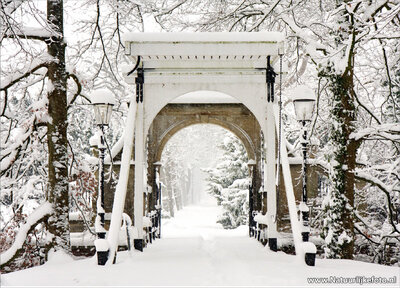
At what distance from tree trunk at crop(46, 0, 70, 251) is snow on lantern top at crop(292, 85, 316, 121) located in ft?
14.0

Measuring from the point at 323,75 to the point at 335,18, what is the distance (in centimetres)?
108

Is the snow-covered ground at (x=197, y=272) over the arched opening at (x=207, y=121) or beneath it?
beneath

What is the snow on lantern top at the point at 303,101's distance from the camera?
20.8 feet

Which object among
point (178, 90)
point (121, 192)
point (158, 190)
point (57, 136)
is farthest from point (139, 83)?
point (158, 190)

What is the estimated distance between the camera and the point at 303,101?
6.39 metres

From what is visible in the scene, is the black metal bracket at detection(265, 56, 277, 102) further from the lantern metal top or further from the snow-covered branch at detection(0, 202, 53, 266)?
the snow-covered branch at detection(0, 202, 53, 266)

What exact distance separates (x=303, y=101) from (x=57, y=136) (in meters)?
4.50

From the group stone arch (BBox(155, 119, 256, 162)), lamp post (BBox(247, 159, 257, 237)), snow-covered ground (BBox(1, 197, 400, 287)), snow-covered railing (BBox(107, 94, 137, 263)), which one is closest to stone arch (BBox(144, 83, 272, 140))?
snow-covered railing (BBox(107, 94, 137, 263))

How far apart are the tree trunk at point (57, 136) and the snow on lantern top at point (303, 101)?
4.28 m

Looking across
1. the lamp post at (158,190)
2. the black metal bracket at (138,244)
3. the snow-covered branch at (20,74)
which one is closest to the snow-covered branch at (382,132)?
the black metal bracket at (138,244)

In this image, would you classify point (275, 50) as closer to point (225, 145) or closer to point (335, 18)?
point (335, 18)

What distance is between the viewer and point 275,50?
6.83 m

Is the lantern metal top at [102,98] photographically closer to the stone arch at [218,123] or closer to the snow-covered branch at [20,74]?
Answer: the snow-covered branch at [20,74]

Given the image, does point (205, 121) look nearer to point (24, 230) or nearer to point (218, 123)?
point (218, 123)
